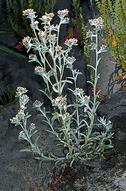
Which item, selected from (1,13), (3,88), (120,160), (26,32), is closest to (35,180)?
(120,160)

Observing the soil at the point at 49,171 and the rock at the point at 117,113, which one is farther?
the rock at the point at 117,113

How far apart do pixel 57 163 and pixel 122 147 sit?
1.31 feet

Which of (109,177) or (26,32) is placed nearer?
(109,177)

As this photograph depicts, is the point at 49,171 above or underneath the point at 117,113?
underneath

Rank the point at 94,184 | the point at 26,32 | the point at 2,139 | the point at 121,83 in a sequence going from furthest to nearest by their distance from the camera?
the point at 26,32, the point at 121,83, the point at 2,139, the point at 94,184

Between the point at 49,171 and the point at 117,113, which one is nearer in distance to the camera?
the point at 49,171

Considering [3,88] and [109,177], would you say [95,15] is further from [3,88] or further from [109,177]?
[109,177]

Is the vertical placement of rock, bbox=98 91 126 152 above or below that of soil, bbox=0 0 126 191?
above

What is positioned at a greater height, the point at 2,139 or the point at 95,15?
the point at 95,15

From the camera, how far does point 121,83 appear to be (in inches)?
128

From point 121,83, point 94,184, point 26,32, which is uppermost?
point 26,32

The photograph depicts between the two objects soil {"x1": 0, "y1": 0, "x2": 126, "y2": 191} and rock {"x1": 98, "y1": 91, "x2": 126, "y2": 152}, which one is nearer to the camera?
soil {"x1": 0, "y1": 0, "x2": 126, "y2": 191}

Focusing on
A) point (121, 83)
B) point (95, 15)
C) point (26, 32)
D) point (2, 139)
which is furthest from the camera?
point (95, 15)

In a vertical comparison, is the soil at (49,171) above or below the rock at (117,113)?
below
